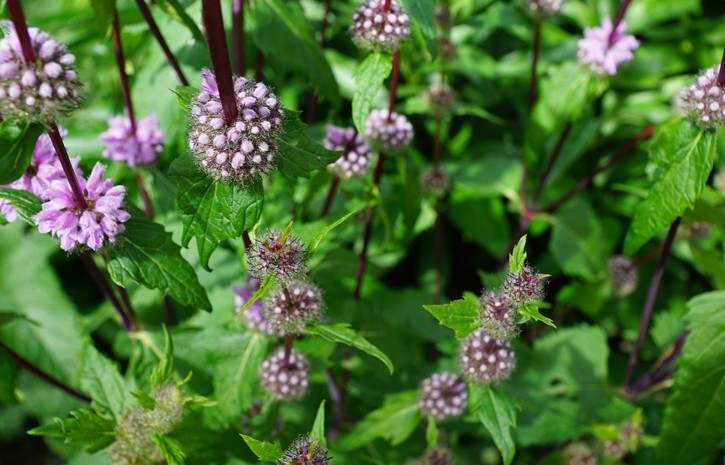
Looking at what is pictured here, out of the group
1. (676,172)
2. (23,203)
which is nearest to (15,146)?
(23,203)

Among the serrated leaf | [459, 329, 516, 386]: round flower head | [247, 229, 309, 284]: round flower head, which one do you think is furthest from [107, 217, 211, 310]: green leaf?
[459, 329, 516, 386]: round flower head

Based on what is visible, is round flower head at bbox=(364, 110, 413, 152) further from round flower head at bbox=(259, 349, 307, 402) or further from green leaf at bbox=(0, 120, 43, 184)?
green leaf at bbox=(0, 120, 43, 184)

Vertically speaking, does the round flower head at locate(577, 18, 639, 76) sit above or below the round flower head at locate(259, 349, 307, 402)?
above

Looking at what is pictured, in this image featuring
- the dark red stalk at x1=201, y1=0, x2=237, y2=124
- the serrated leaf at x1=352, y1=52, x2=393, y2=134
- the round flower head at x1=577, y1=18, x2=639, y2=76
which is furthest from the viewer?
the round flower head at x1=577, y1=18, x2=639, y2=76

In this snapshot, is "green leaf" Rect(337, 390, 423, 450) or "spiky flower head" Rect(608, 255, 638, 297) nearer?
"green leaf" Rect(337, 390, 423, 450)

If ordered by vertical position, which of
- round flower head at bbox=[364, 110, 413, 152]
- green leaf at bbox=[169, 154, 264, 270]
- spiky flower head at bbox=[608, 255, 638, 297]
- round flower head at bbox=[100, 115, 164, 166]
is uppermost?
spiky flower head at bbox=[608, 255, 638, 297]

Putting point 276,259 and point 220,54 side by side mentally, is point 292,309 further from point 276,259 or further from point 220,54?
point 220,54

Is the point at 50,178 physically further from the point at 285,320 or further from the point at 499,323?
the point at 499,323

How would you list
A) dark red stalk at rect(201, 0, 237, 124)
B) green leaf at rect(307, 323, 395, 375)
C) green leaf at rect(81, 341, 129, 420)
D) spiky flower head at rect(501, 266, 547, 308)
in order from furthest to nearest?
green leaf at rect(81, 341, 129, 420), green leaf at rect(307, 323, 395, 375), spiky flower head at rect(501, 266, 547, 308), dark red stalk at rect(201, 0, 237, 124)
